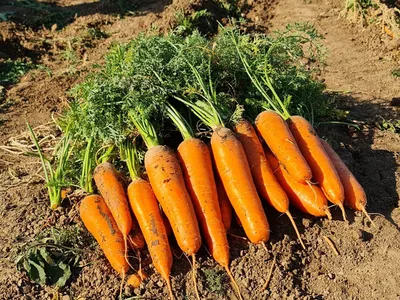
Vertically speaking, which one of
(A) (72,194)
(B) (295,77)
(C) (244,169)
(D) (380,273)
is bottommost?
(D) (380,273)

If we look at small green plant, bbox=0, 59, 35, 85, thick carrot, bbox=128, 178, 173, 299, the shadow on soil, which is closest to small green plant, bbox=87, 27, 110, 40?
the shadow on soil

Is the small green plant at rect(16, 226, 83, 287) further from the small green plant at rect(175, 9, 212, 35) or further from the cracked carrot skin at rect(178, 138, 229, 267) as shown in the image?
the small green plant at rect(175, 9, 212, 35)

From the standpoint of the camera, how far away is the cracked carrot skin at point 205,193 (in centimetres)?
302

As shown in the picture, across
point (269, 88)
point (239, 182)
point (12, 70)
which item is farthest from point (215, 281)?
point (12, 70)

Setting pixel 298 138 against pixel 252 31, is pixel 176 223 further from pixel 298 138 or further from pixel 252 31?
pixel 252 31

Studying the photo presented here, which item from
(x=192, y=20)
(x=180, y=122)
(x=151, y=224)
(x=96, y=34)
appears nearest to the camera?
(x=151, y=224)

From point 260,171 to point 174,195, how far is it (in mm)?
627

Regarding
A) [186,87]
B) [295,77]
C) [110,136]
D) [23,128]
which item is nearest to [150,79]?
[186,87]

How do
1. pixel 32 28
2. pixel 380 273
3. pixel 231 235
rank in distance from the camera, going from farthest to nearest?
pixel 32 28 → pixel 231 235 → pixel 380 273

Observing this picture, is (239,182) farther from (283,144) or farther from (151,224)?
(151,224)

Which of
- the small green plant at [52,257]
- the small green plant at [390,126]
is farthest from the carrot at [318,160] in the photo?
the small green plant at [52,257]

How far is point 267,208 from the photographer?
349cm

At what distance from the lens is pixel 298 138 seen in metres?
3.54

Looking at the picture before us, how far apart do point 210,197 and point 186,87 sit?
86 centimetres
